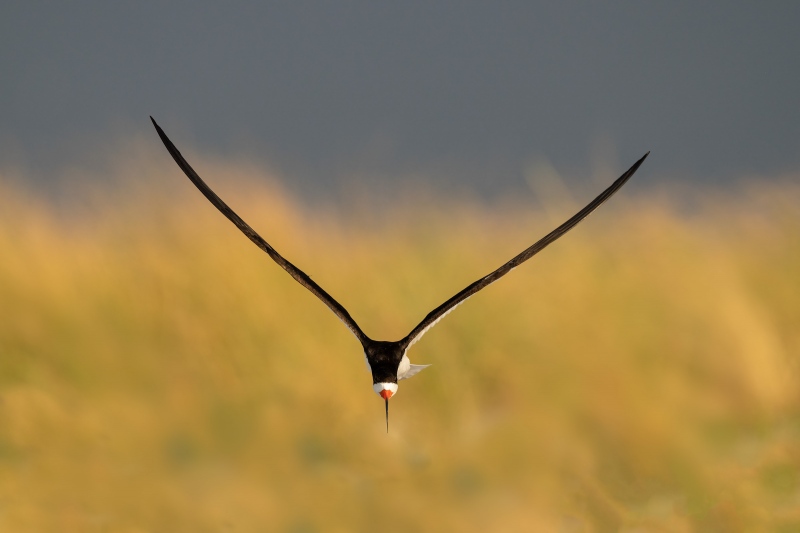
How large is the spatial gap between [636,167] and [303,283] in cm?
876

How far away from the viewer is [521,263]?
2739 centimetres

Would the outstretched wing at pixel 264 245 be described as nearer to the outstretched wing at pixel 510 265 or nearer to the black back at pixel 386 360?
the black back at pixel 386 360

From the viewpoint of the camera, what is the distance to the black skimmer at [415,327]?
1066 inches

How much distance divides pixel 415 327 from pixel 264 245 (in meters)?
4.34

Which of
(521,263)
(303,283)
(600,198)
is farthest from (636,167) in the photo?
(303,283)

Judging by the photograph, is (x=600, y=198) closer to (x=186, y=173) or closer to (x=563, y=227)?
(x=563, y=227)

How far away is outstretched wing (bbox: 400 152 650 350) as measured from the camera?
26953 millimetres

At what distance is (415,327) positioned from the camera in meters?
27.3

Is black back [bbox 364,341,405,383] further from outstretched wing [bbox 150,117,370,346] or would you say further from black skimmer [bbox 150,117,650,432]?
outstretched wing [bbox 150,117,370,346]

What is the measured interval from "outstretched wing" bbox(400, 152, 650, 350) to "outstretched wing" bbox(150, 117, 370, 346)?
1.39 meters

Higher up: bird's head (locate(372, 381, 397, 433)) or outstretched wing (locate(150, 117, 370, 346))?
outstretched wing (locate(150, 117, 370, 346))

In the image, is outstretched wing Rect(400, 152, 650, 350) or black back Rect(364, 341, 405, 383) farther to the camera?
black back Rect(364, 341, 405, 383)

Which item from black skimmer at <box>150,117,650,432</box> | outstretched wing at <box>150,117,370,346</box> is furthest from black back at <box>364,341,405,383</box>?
outstretched wing at <box>150,117,370,346</box>

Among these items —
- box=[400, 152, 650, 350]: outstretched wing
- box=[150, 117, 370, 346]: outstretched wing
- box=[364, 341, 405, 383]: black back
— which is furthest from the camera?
box=[150, 117, 370, 346]: outstretched wing
